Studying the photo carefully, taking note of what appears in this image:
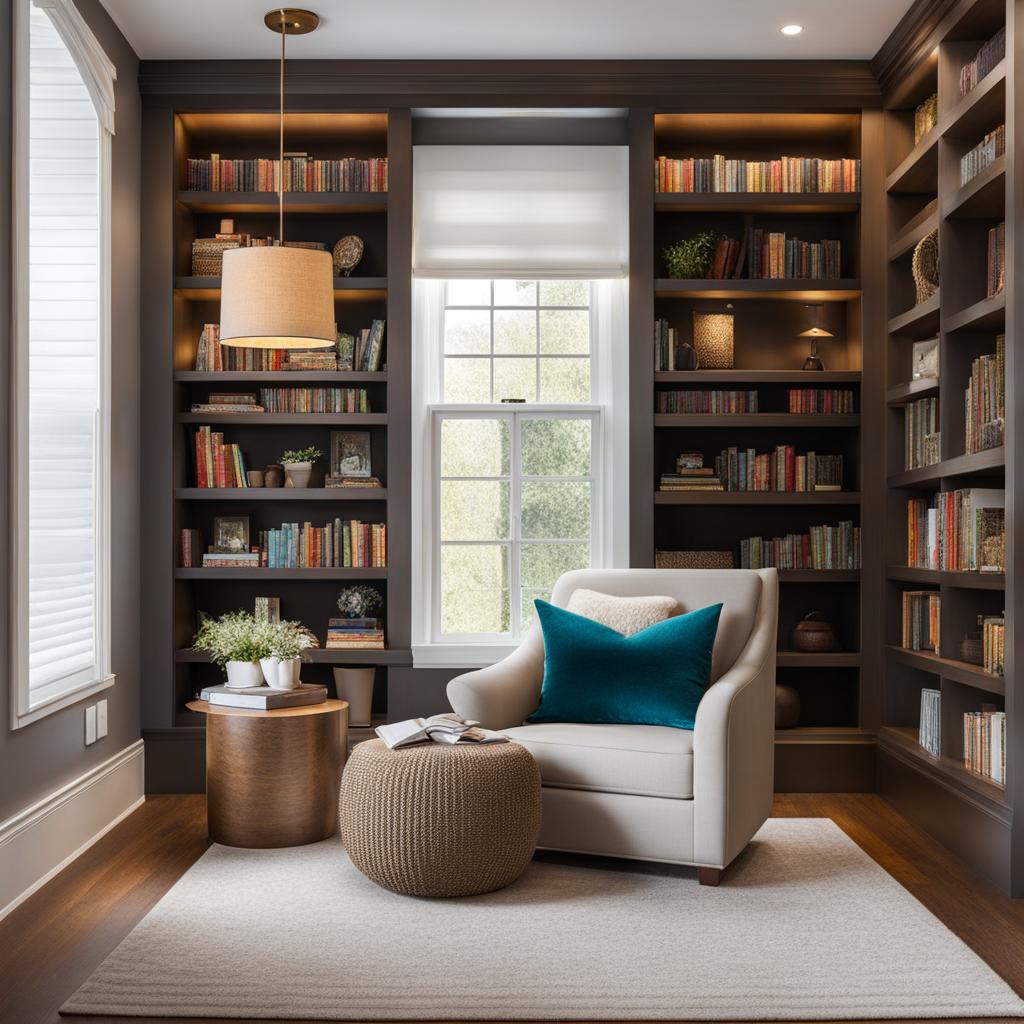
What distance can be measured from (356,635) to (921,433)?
2.38m

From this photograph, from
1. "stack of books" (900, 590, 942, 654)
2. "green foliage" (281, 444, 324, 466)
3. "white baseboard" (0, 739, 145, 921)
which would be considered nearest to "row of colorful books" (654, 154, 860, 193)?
"stack of books" (900, 590, 942, 654)

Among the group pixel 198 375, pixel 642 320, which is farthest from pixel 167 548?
pixel 642 320

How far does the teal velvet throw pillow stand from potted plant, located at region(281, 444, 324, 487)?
1.52 metres

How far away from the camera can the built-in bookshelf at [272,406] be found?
184 inches

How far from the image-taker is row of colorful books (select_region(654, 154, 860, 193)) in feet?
15.7

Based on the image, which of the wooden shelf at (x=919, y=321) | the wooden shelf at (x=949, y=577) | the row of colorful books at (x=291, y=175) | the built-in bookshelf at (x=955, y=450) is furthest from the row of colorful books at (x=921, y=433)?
the row of colorful books at (x=291, y=175)

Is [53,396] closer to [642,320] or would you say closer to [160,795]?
[160,795]

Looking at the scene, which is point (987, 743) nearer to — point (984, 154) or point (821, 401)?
point (821, 401)

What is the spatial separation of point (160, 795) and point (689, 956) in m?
2.58

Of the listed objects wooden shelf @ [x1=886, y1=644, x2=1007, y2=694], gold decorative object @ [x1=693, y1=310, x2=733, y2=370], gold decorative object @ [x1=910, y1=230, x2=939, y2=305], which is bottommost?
wooden shelf @ [x1=886, y1=644, x2=1007, y2=694]

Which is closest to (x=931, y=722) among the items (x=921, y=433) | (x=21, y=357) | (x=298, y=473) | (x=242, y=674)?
(x=921, y=433)

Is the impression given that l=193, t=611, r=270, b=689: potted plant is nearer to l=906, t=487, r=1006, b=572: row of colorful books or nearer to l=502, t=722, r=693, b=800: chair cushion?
l=502, t=722, r=693, b=800: chair cushion

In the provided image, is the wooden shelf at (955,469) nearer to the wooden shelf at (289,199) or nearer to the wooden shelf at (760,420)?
the wooden shelf at (760,420)

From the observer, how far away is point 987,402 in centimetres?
373
